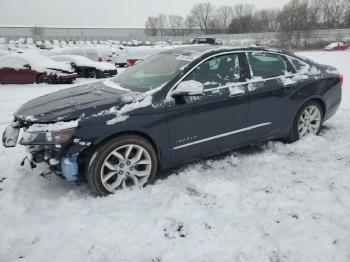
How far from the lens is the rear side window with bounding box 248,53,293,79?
4.54 metres

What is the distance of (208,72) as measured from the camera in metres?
4.17

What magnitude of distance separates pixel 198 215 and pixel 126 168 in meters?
0.97

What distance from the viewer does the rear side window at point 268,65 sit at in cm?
454

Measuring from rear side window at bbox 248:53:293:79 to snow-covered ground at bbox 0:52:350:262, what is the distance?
1.15m

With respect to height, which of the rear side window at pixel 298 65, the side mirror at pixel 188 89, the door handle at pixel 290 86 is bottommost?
the door handle at pixel 290 86

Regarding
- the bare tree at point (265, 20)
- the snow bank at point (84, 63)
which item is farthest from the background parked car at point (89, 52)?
the bare tree at point (265, 20)

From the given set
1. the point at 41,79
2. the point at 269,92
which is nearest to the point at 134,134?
the point at 269,92

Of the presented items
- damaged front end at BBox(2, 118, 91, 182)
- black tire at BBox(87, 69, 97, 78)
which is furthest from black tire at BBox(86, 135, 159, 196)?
black tire at BBox(87, 69, 97, 78)

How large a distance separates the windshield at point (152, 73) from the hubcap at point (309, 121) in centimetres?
216

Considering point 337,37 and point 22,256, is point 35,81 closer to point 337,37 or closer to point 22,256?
point 22,256

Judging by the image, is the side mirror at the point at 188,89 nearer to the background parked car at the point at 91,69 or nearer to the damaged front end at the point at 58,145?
the damaged front end at the point at 58,145

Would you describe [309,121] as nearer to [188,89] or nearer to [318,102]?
[318,102]

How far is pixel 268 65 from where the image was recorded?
15.5 feet

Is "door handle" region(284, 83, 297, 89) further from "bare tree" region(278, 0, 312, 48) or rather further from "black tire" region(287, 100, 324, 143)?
"bare tree" region(278, 0, 312, 48)
